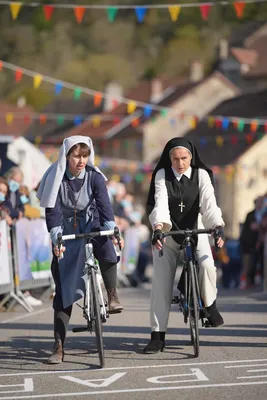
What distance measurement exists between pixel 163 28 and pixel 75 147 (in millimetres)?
122721

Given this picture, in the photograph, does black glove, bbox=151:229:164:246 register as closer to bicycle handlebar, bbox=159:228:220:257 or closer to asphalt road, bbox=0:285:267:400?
bicycle handlebar, bbox=159:228:220:257

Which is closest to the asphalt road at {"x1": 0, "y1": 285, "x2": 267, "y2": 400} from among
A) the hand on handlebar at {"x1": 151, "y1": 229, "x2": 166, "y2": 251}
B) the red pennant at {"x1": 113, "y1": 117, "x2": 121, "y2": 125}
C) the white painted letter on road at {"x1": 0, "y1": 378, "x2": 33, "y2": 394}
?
the white painted letter on road at {"x1": 0, "y1": 378, "x2": 33, "y2": 394}

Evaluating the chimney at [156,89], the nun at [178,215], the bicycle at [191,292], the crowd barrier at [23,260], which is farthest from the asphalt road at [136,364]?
the chimney at [156,89]

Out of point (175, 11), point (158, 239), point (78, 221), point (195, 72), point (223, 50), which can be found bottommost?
point (158, 239)

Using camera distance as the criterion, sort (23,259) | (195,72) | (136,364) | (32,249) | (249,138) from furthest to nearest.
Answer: (195,72) → (249,138) → (32,249) → (23,259) → (136,364)

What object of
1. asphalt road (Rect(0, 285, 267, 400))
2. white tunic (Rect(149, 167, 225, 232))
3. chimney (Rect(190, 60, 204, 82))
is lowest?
asphalt road (Rect(0, 285, 267, 400))

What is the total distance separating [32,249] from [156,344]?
21.1ft

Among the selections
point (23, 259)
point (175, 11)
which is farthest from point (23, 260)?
point (175, 11)

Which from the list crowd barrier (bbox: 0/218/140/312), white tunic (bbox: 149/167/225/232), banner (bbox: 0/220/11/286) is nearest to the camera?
white tunic (bbox: 149/167/225/232)

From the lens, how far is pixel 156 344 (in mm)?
10664

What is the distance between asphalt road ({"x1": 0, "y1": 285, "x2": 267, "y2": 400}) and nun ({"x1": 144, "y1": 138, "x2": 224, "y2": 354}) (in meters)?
0.41

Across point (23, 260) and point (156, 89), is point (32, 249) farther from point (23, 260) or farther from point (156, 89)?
point (156, 89)

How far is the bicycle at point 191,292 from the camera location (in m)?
10.2

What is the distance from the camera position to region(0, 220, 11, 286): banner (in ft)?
51.7
